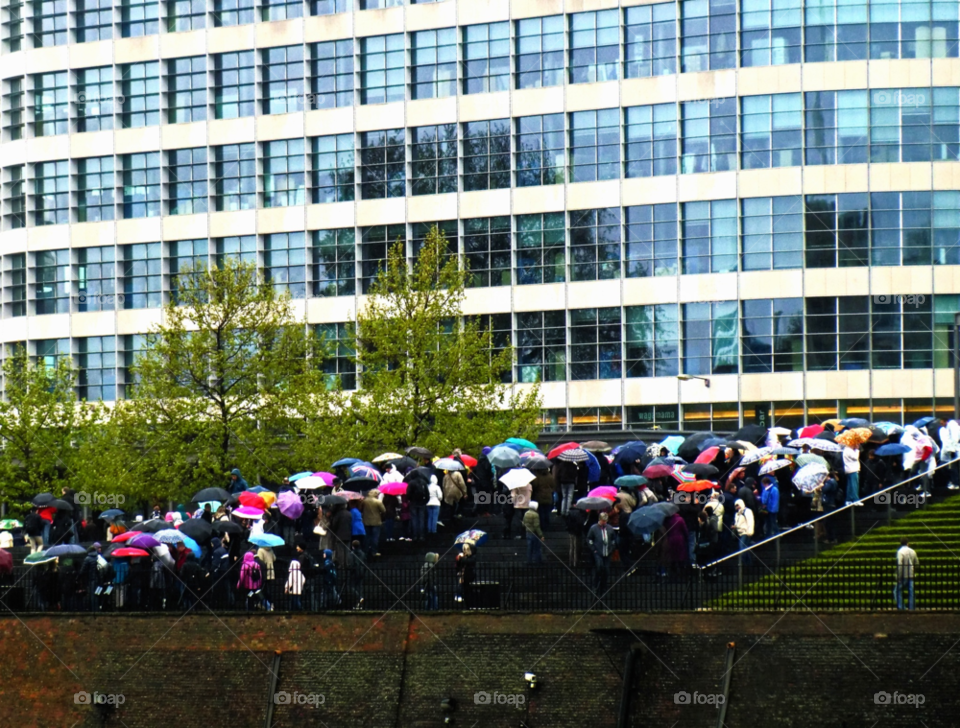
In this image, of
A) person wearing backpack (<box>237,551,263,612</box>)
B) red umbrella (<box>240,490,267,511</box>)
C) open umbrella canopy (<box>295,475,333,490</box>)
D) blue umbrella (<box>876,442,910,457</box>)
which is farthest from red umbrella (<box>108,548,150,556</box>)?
blue umbrella (<box>876,442,910,457</box>)

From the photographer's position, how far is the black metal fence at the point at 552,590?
33.8 metres

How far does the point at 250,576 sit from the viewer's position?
3712 cm

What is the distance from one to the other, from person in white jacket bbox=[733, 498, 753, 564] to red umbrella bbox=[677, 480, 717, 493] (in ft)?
2.55

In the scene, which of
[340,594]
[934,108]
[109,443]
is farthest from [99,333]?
[340,594]

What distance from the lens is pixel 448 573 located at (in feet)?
120

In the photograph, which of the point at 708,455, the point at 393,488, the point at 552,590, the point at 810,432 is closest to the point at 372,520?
the point at 393,488

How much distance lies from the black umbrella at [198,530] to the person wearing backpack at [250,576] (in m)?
1.33

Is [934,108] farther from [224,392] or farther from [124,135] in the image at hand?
[124,135]

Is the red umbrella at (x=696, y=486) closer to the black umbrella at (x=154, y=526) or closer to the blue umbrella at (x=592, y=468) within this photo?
the blue umbrella at (x=592, y=468)

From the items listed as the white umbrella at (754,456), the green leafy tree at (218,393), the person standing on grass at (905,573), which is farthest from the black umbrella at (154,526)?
the person standing on grass at (905,573)

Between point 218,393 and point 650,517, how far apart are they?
79.3 ft

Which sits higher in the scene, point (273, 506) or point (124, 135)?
point (124, 135)

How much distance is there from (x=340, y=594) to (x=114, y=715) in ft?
17.5

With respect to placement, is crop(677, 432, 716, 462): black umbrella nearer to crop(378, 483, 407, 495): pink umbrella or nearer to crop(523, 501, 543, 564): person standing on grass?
crop(523, 501, 543, 564): person standing on grass
